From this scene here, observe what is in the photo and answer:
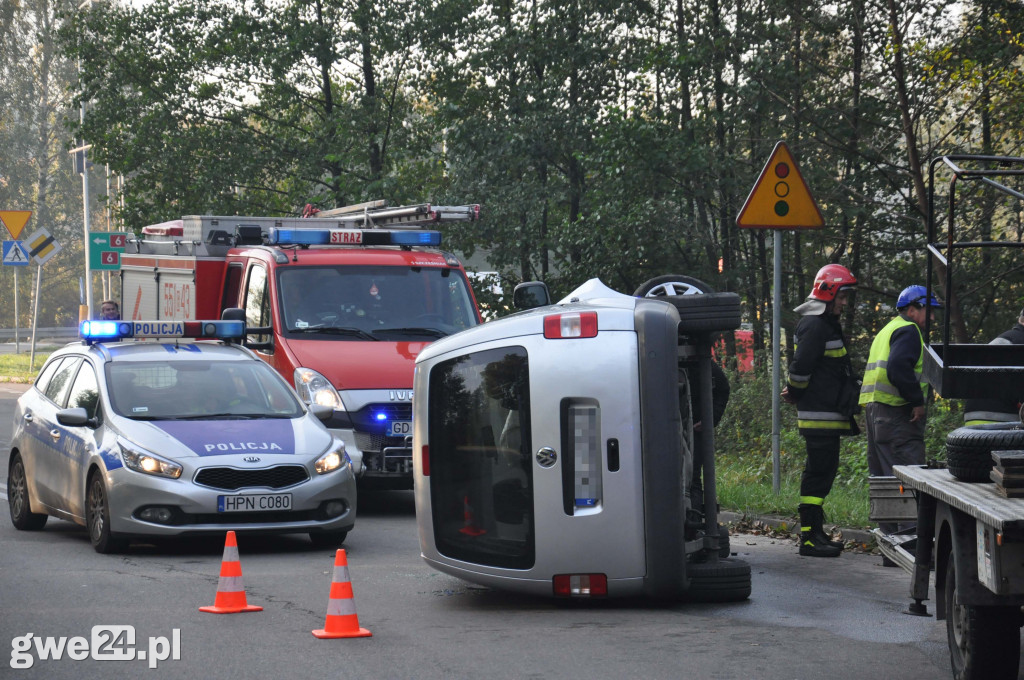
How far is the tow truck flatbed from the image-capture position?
477 cm

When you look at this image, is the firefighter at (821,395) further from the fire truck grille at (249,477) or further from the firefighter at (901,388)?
the fire truck grille at (249,477)

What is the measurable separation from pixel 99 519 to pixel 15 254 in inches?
935

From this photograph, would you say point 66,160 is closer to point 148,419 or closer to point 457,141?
point 457,141

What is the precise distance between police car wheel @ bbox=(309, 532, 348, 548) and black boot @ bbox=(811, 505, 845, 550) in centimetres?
346

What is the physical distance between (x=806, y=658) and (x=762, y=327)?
41.0ft

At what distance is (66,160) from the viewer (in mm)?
74062

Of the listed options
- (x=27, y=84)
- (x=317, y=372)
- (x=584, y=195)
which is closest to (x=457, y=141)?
(x=584, y=195)

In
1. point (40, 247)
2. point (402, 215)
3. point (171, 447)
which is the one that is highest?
point (40, 247)

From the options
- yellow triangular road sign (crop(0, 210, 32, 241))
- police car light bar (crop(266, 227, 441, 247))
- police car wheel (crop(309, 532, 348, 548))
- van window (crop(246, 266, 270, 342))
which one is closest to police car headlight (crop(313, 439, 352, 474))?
police car wheel (crop(309, 532, 348, 548))

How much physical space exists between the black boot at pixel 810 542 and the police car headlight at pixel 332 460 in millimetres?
3423

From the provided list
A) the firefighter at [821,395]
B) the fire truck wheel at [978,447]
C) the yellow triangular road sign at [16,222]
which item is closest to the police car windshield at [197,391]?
the firefighter at [821,395]

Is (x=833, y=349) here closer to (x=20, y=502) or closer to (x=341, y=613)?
(x=341, y=613)

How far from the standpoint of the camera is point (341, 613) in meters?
6.79

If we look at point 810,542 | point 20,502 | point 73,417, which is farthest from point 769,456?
point 73,417
